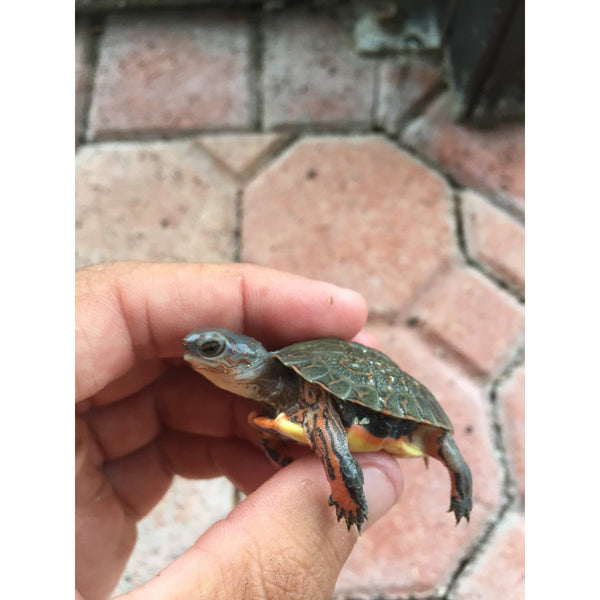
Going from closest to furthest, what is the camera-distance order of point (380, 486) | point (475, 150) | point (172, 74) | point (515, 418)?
1. point (380, 486)
2. point (515, 418)
3. point (475, 150)
4. point (172, 74)

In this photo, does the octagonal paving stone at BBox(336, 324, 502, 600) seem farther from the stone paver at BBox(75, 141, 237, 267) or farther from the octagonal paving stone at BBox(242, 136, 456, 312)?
the stone paver at BBox(75, 141, 237, 267)

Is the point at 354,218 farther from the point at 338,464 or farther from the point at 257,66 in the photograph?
the point at 338,464

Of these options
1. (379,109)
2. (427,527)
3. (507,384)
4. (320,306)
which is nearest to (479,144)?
(379,109)

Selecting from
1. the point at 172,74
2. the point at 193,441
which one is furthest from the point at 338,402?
the point at 172,74

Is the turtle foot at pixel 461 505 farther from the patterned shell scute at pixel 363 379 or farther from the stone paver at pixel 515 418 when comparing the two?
the stone paver at pixel 515 418

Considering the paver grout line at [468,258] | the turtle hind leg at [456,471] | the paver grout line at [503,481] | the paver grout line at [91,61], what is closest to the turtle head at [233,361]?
the turtle hind leg at [456,471]

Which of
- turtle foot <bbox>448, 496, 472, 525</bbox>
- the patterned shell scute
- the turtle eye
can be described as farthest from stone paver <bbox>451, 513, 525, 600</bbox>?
the turtle eye
